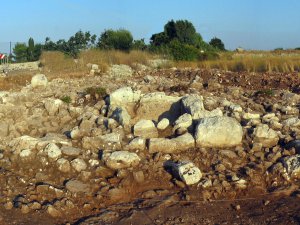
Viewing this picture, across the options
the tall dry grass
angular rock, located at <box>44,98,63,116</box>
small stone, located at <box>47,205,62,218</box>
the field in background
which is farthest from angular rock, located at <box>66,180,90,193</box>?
the tall dry grass

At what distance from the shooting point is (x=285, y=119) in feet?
25.2

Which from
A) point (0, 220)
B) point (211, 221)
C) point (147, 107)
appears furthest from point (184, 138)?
point (0, 220)

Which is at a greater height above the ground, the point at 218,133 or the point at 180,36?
the point at 180,36

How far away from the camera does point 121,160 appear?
6.32 metres

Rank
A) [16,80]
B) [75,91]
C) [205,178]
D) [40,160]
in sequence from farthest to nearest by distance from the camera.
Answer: [16,80] < [75,91] < [40,160] < [205,178]

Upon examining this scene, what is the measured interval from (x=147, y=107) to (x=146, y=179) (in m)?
2.04

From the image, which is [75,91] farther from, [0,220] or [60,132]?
[0,220]

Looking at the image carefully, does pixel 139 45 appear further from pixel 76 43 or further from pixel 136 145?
pixel 136 145

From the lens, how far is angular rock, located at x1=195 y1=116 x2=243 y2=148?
668 cm

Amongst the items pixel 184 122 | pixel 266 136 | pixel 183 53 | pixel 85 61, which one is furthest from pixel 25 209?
pixel 183 53

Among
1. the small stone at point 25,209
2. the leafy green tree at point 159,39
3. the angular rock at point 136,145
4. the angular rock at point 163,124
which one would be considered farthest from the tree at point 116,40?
the small stone at point 25,209

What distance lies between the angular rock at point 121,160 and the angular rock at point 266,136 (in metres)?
1.78

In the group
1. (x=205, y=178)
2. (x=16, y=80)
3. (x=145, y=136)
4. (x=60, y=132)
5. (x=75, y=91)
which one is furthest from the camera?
(x=16, y=80)

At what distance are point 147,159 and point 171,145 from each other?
16.8 inches
